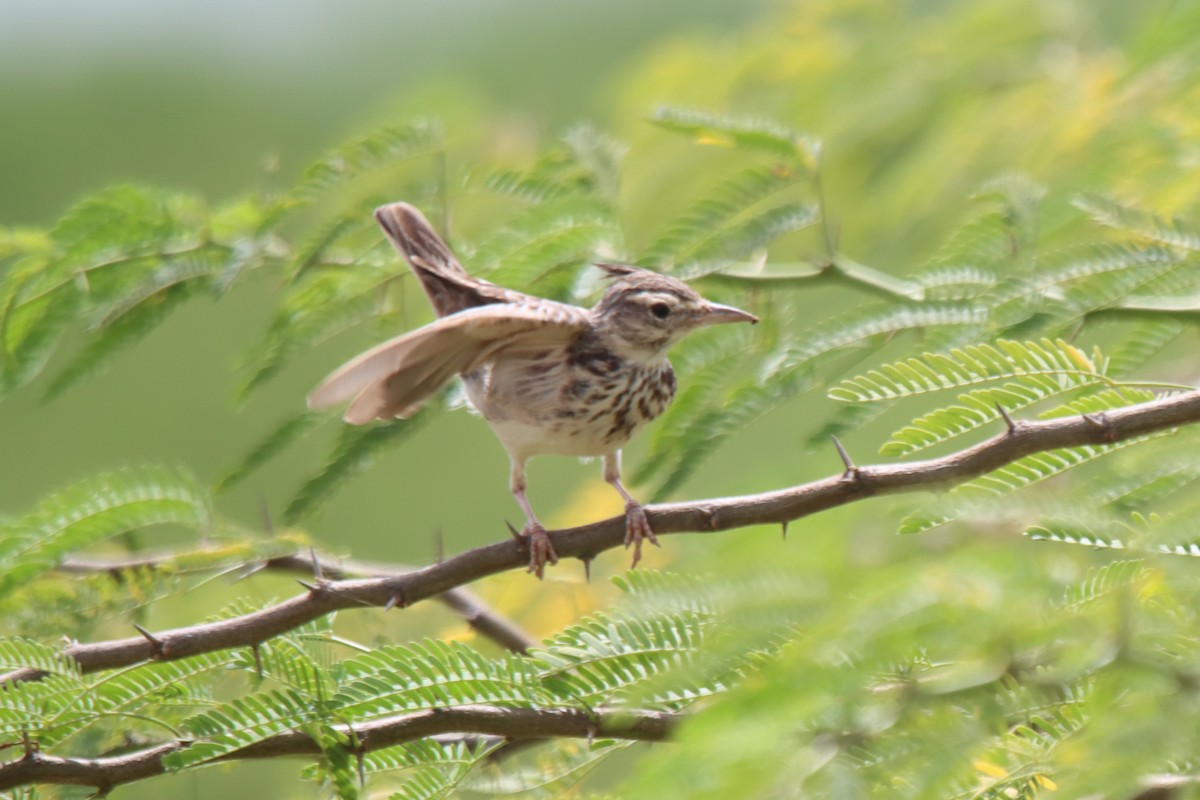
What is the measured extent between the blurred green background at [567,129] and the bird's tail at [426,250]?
298 mm

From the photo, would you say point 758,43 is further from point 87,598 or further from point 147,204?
point 87,598

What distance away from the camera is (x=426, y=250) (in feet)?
9.89

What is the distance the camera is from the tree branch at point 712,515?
185cm

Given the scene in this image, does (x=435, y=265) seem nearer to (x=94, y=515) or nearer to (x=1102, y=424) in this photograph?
(x=94, y=515)

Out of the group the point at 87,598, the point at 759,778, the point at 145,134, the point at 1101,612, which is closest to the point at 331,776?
the point at 87,598

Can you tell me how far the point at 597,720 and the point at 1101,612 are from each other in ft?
2.97

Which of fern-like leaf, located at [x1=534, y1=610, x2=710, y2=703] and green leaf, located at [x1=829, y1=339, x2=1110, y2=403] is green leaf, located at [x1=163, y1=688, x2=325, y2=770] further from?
green leaf, located at [x1=829, y1=339, x2=1110, y2=403]

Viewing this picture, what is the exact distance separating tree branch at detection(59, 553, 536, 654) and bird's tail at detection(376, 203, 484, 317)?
0.62m

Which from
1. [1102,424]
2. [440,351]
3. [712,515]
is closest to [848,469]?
[712,515]

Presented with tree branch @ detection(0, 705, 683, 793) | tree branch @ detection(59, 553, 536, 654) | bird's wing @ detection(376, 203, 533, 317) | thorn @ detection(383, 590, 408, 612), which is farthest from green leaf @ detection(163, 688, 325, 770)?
bird's wing @ detection(376, 203, 533, 317)

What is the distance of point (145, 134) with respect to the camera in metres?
11.1

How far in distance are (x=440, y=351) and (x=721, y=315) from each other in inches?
30.6

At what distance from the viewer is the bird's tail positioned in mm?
2943

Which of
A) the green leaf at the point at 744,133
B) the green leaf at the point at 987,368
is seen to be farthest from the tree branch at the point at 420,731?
the green leaf at the point at 744,133
